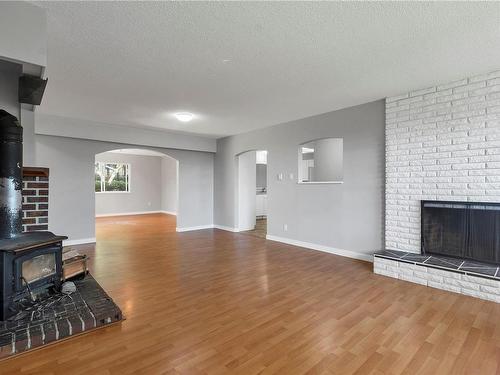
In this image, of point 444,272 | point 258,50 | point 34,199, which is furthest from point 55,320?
point 444,272

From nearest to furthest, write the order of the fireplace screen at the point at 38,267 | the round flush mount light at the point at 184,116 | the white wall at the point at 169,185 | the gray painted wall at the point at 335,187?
the fireplace screen at the point at 38,267 < the gray painted wall at the point at 335,187 < the round flush mount light at the point at 184,116 < the white wall at the point at 169,185

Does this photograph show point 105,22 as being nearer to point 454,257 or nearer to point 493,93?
point 493,93

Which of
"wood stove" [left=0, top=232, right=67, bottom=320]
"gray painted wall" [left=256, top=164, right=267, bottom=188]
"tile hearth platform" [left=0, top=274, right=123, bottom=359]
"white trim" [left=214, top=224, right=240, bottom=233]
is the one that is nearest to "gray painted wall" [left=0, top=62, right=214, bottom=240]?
"white trim" [left=214, top=224, right=240, bottom=233]

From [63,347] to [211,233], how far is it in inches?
194

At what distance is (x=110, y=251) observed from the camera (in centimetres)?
504

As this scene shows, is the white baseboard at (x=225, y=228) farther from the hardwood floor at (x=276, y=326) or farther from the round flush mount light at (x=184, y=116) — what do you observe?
the round flush mount light at (x=184, y=116)

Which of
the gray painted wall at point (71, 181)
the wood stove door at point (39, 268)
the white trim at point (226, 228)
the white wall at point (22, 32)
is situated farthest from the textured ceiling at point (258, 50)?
the white trim at point (226, 228)

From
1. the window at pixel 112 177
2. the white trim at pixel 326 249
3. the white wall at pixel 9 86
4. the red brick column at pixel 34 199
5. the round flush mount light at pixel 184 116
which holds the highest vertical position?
the round flush mount light at pixel 184 116

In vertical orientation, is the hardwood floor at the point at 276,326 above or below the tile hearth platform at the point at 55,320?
below

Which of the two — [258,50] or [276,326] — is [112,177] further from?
[276,326]

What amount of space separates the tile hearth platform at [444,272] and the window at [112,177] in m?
9.71

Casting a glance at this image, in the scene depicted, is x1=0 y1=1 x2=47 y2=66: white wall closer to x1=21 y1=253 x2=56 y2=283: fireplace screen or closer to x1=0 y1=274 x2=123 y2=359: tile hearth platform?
x1=21 y1=253 x2=56 y2=283: fireplace screen

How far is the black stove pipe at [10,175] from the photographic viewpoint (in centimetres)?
235

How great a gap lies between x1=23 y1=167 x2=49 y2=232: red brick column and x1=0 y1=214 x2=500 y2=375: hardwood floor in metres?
1.04
